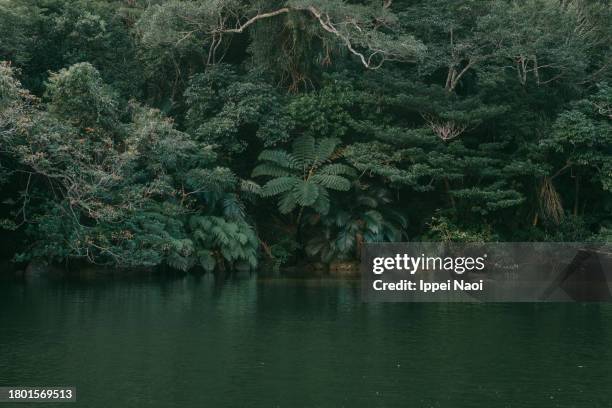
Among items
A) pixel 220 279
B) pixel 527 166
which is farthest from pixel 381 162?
pixel 220 279

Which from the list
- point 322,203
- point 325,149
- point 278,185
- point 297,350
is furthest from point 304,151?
point 297,350

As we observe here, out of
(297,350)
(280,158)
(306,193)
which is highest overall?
(280,158)

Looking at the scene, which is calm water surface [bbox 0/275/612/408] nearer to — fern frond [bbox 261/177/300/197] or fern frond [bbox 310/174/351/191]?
fern frond [bbox 310/174/351/191]

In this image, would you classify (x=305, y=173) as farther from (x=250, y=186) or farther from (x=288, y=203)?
(x=250, y=186)

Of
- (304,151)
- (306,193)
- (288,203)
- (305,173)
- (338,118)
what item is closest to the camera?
(306,193)

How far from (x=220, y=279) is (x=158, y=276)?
4.94 ft

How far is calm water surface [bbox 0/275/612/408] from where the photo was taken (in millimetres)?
9539

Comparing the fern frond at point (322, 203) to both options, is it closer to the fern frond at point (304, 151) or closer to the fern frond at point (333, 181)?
the fern frond at point (333, 181)

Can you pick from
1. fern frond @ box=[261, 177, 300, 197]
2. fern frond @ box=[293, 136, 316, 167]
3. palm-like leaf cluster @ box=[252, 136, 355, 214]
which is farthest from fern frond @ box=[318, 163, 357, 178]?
fern frond @ box=[261, 177, 300, 197]

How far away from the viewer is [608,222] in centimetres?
2256

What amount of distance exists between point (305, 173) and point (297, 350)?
37.2 feet

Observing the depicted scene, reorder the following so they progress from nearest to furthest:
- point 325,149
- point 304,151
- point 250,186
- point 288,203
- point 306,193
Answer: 1. point 306,193
2. point 288,203
3. point 250,186
4. point 325,149
5. point 304,151

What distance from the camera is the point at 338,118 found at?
896 inches

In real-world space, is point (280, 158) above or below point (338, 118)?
below
